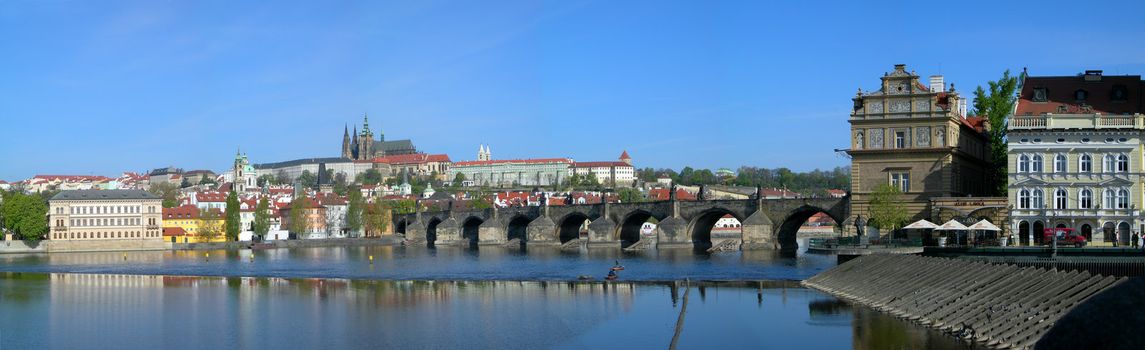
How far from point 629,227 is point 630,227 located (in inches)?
4.3

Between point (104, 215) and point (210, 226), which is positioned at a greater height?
point (104, 215)

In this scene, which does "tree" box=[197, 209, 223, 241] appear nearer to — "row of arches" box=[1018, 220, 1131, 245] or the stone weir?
"row of arches" box=[1018, 220, 1131, 245]

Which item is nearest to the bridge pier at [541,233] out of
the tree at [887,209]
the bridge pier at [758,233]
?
the bridge pier at [758,233]

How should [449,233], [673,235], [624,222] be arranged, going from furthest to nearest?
[449,233] → [624,222] → [673,235]

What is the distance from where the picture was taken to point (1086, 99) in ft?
168

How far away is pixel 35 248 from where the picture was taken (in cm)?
9756

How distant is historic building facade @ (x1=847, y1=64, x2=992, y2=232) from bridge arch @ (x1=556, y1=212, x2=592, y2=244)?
45.8m

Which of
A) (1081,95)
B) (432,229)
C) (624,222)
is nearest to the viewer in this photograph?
(1081,95)

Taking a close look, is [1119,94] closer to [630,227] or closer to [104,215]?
[630,227]

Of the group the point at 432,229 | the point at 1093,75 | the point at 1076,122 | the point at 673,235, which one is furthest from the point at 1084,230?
the point at 432,229

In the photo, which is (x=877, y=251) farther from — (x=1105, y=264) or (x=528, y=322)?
(x=528, y=322)

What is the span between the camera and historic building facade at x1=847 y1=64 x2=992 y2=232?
189 feet

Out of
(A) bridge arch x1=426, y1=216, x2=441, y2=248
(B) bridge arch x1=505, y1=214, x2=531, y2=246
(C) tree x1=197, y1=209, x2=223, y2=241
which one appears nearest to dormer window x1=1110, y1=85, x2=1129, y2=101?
(B) bridge arch x1=505, y1=214, x2=531, y2=246

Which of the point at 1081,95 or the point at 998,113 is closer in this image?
the point at 1081,95
